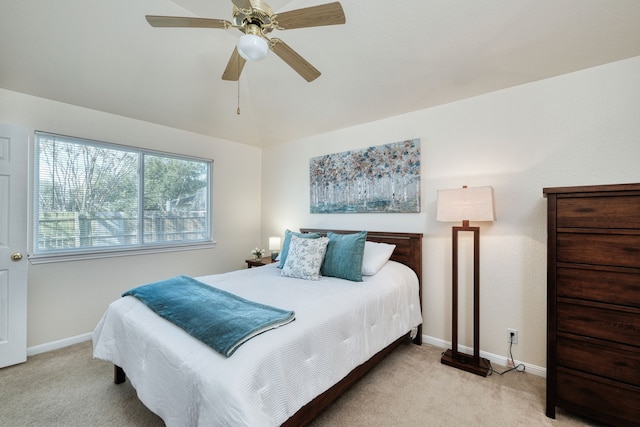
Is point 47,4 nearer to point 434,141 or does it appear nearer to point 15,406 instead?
point 15,406

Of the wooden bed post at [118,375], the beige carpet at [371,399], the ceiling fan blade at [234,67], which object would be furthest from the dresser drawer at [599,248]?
the wooden bed post at [118,375]

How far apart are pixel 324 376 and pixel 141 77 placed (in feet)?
10.3

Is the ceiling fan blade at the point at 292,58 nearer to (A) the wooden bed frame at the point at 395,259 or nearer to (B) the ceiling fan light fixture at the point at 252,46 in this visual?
(B) the ceiling fan light fixture at the point at 252,46

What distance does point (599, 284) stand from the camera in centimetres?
165

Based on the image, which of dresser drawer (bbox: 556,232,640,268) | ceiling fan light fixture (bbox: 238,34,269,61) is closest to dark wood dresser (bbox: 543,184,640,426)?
dresser drawer (bbox: 556,232,640,268)

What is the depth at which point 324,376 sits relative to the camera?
5.20 feet

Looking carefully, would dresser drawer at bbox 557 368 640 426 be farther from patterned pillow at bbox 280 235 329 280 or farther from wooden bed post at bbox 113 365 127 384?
wooden bed post at bbox 113 365 127 384

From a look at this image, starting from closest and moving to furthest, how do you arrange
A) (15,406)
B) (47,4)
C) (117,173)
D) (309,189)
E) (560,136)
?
(15,406) → (47,4) → (560,136) → (117,173) → (309,189)

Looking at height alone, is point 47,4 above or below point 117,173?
above

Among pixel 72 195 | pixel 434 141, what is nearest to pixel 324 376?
pixel 434 141

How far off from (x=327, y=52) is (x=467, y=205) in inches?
72.6

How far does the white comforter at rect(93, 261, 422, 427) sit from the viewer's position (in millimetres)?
1179

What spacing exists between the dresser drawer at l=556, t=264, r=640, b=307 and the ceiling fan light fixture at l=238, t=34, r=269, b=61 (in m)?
2.21

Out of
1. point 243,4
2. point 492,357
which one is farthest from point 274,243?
point 243,4
